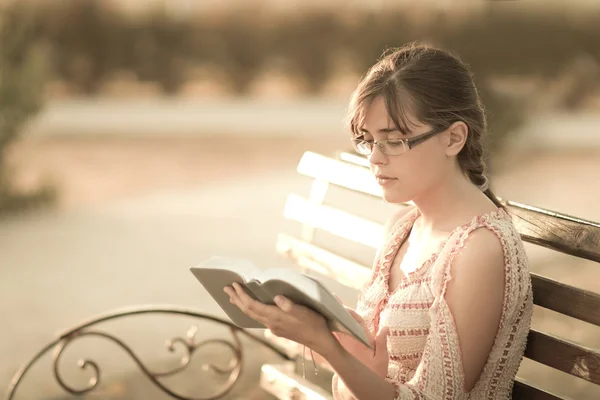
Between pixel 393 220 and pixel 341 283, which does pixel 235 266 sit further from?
pixel 341 283

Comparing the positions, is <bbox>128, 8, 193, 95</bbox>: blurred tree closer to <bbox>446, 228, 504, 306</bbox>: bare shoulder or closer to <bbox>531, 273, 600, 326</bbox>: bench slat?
<bbox>531, 273, 600, 326</bbox>: bench slat

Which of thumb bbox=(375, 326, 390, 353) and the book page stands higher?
the book page

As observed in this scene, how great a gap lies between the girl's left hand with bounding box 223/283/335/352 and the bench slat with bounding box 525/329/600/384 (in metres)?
0.58

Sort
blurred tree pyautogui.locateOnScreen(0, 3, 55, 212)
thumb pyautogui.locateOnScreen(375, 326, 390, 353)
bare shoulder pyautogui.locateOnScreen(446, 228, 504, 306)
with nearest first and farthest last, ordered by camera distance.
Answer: bare shoulder pyautogui.locateOnScreen(446, 228, 504, 306) → thumb pyautogui.locateOnScreen(375, 326, 390, 353) → blurred tree pyautogui.locateOnScreen(0, 3, 55, 212)

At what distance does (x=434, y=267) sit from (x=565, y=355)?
391 mm

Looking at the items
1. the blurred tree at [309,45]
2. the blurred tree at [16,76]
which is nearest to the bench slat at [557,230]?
the blurred tree at [16,76]

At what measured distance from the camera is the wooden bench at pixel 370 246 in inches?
88.2

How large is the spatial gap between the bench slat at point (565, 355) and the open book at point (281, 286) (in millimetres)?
556

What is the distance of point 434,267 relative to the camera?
2.17 metres

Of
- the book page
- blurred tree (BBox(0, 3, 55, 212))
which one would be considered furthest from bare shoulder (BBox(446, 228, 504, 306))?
blurred tree (BBox(0, 3, 55, 212))

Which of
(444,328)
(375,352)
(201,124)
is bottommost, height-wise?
(201,124)

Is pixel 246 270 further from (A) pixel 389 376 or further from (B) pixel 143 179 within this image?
(B) pixel 143 179

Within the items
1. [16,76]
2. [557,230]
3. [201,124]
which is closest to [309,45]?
[201,124]

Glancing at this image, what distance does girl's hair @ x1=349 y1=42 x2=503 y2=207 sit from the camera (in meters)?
2.15
